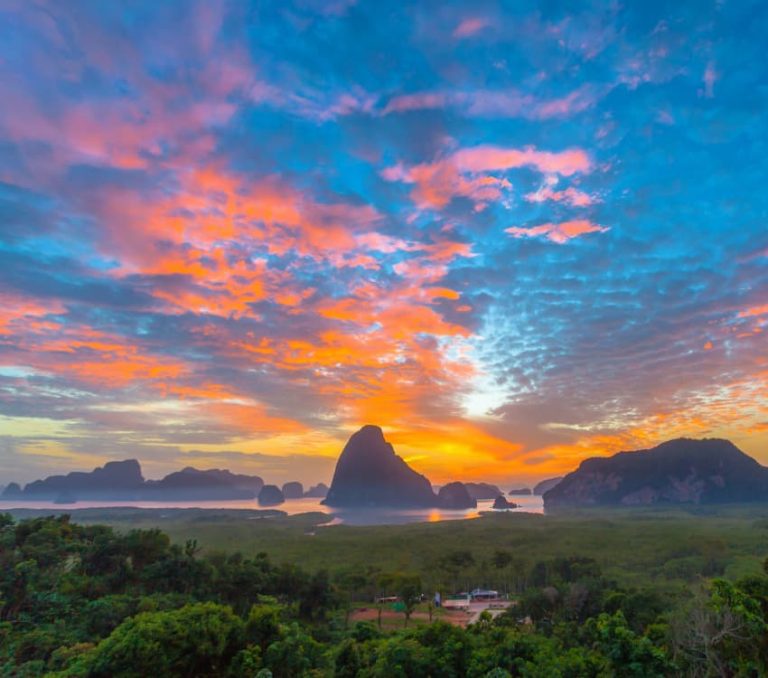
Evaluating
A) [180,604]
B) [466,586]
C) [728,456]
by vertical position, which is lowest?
[466,586]

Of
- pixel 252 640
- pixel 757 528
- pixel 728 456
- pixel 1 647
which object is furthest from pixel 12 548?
pixel 728 456

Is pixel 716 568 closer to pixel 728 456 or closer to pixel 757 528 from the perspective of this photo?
pixel 757 528

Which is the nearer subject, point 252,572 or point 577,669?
point 577,669

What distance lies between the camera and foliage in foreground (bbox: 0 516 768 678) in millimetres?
15070

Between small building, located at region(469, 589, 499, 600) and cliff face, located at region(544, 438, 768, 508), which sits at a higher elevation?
cliff face, located at region(544, 438, 768, 508)

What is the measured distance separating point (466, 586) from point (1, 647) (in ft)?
133

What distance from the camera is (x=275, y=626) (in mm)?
17750

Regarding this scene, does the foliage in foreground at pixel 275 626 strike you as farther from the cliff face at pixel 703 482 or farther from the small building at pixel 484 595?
the cliff face at pixel 703 482

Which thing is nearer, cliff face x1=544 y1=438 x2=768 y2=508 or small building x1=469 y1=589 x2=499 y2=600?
small building x1=469 y1=589 x2=499 y2=600

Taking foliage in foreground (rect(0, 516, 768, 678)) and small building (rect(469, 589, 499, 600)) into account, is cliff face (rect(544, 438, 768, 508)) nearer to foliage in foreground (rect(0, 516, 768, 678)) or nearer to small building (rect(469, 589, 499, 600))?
small building (rect(469, 589, 499, 600))

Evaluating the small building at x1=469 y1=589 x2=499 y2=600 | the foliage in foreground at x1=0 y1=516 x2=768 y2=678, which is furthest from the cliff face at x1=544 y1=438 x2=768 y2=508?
the foliage in foreground at x1=0 y1=516 x2=768 y2=678

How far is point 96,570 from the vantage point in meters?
31.6

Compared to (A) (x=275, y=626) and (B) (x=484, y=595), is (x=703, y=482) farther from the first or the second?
(A) (x=275, y=626)

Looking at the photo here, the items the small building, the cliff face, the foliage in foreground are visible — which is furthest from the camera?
the cliff face
